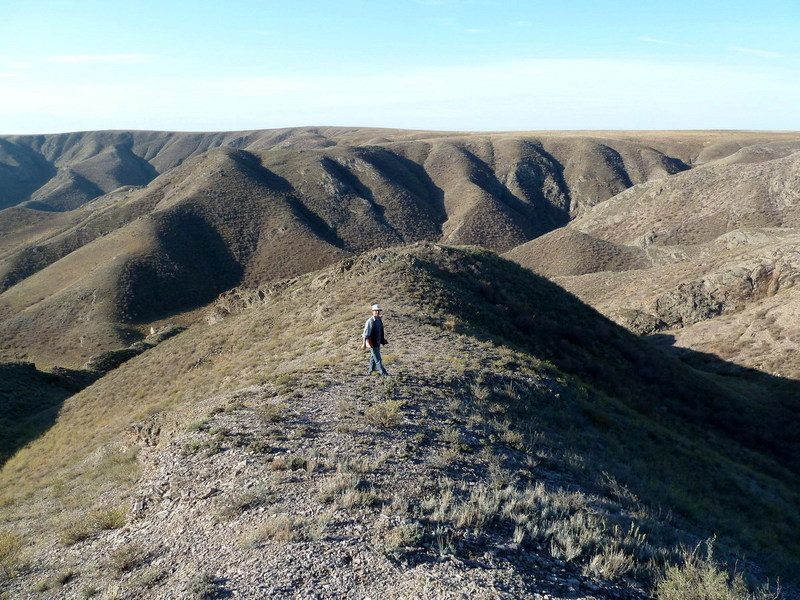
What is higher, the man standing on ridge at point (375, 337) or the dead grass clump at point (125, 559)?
the man standing on ridge at point (375, 337)

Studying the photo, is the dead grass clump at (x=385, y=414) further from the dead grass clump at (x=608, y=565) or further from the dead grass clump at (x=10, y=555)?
the dead grass clump at (x=10, y=555)

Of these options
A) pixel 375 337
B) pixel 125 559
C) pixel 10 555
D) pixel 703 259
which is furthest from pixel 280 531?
pixel 703 259

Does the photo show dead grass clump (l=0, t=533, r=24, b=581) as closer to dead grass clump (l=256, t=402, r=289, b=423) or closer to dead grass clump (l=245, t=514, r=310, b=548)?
dead grass clump (l=245, t=514, r=310, b=548)

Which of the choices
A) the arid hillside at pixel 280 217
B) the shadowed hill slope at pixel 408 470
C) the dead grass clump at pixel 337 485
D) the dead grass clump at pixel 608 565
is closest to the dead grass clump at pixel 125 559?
the shadowed hill slope at pixel 408 470

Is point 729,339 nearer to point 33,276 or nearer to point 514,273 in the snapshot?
point 514,273

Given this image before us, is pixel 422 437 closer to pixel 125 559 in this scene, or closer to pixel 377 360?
pixel 377 360

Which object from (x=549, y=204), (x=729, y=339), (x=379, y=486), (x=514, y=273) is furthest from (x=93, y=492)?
(x=549, y=204)
